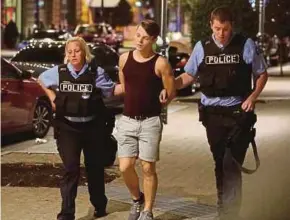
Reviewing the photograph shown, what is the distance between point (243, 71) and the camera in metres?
6.79

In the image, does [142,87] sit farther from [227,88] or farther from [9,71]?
[9,71]

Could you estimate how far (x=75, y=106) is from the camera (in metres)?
6.88

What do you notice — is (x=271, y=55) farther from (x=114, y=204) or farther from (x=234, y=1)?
(x=114, y=204)

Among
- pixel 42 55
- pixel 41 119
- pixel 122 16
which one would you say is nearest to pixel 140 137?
pixel 41 119

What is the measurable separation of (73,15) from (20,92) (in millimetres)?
54675

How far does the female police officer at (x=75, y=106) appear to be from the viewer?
6.89m

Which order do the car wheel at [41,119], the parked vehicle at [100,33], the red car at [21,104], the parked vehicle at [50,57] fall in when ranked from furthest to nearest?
the parked vehicle at [100,33]
the parked vehicle at [50,57]
the car wheel at [41,119]
the red car at [21,104]

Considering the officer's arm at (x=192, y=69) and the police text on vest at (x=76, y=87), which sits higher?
the officer's arm at (x=192, y=69)

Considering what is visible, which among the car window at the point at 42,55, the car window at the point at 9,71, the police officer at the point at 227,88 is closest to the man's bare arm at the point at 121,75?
the police officer at the point at 227,88

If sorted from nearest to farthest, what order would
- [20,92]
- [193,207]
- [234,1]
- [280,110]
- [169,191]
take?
1. [193,207]
2. [169,191]
3. [20,92]
4. [234,1]
5. [280,110]

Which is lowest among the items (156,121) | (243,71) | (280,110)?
(280,110)

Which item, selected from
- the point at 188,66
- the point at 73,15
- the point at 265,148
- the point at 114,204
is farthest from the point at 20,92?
the point at 73,15

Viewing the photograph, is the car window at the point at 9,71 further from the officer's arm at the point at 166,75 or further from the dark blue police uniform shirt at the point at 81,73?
the officer's arm at the point at 166,75

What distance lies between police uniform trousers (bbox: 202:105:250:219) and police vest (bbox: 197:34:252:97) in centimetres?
17
